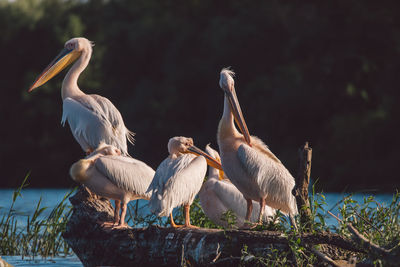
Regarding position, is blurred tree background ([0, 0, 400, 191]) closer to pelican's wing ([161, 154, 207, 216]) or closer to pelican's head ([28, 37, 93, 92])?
pelican's head ([28, 37, 93, 92])

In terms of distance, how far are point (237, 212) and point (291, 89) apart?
1446cm

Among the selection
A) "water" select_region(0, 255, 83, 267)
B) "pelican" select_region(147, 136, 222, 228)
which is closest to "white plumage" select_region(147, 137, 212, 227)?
"pelican" select_region(147, 136, 222, 228)

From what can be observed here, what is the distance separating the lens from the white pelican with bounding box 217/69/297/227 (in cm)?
574

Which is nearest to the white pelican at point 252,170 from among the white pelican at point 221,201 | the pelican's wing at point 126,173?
the white pelican at point 221,201

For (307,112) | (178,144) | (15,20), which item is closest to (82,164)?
(178,144)

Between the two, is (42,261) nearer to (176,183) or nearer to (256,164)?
(176,183)

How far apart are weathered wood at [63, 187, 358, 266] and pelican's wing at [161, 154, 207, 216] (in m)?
0.30

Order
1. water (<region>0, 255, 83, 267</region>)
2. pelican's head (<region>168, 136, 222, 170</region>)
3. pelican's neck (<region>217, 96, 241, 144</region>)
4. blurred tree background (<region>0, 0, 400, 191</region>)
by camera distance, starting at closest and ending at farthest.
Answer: pelican's neck (<region>217, 96, 241, 144</region>), pelican's head (<region>168, 136, 222, 170</region>), water (<region>0, 255, 83, 267</region>), blurred tree background (<region>0, 0, 400, 191</region>)

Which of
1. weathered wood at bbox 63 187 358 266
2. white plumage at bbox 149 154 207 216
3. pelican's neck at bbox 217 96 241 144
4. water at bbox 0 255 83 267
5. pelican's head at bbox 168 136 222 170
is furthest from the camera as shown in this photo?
water at bbox 0 255 83 267

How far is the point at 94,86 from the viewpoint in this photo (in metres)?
26.0

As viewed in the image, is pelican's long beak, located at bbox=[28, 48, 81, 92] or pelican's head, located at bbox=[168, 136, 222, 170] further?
pelican's long beak, located at bbox=[28, 48, 81, 92]

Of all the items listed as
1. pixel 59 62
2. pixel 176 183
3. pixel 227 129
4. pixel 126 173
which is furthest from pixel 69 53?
pixel 176 183

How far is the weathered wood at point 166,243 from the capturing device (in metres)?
4.72

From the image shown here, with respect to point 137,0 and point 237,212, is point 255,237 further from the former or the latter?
point 137,0
